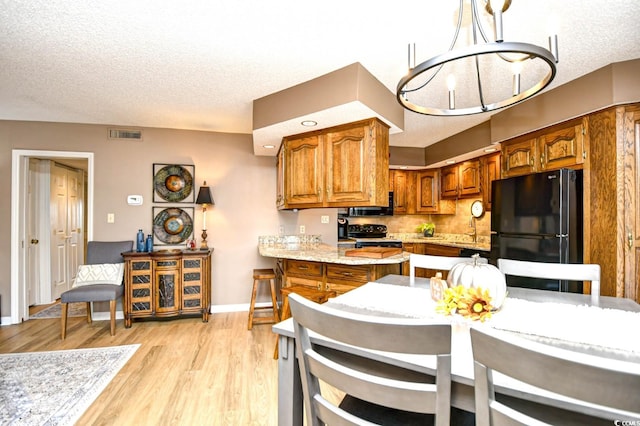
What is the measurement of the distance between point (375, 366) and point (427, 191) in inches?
182

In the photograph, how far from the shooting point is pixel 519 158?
10.2ft

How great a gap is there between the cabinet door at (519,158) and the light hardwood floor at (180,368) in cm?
301

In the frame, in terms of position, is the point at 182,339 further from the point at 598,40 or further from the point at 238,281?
the point at 598,40

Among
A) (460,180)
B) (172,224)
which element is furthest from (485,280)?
(460,180)

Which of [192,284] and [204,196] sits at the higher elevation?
[204,196]

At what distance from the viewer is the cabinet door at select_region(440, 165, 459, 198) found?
4.71 m

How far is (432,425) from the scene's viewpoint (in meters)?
0.98

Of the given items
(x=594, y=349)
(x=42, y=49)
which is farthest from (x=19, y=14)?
(x=594, y=349)

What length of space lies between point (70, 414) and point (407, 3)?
3076 millimetres

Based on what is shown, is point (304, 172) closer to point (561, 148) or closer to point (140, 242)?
point (140, 242)

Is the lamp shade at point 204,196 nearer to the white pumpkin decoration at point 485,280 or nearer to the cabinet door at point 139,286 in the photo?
the cabinet door at point 139,286

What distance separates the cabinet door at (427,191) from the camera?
201 inches

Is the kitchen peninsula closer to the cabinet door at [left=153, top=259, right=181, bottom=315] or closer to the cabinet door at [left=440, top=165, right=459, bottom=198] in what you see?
the cabinet door at [left=153, top=259, right=181, bottom=315]

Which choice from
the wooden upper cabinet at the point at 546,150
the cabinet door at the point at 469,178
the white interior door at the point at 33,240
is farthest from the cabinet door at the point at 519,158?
the white interior door at the point at 33,240
